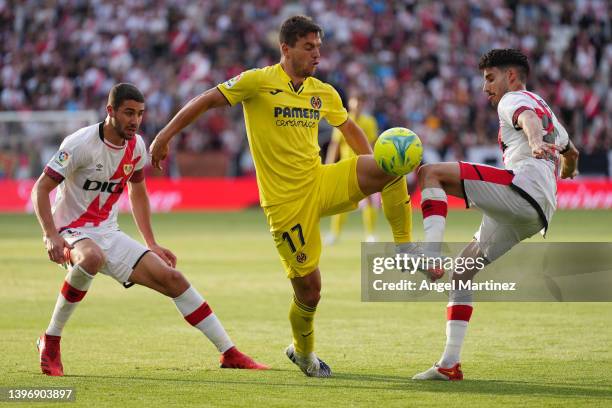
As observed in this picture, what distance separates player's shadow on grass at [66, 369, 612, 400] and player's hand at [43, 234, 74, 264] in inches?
33.6

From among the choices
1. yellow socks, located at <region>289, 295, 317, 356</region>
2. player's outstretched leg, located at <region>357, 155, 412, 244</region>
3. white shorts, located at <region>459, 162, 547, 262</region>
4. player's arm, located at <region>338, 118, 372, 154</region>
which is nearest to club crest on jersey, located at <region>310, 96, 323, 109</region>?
player's arm, located at <region>338, 118, 372, 154</region>

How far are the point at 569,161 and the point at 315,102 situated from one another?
193cm

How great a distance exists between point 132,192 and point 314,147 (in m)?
1.59

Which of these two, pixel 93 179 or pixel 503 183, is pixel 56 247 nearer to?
pixel 93 179

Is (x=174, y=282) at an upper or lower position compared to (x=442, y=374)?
upper

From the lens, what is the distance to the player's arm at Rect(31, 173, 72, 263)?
7.86m

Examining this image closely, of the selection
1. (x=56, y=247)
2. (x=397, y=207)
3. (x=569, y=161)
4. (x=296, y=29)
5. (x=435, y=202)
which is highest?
(x=296, y=29)

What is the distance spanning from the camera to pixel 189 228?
2311cm

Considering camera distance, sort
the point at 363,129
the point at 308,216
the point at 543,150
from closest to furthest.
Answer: the point at 543,150
the point at 308,216
the point at 363,129

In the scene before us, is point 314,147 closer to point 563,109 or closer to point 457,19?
point 563,109

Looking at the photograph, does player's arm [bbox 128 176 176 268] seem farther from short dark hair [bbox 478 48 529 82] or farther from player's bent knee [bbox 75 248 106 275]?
short dark hair [bbox 478 48 529 82]

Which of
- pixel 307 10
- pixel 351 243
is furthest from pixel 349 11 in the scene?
pixel 351 243

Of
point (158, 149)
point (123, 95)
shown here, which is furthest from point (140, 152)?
point (158, 149)

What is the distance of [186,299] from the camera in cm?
834
